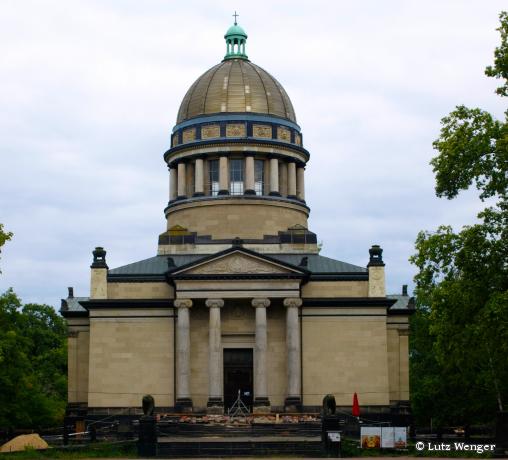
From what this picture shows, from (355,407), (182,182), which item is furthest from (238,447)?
(182,182)

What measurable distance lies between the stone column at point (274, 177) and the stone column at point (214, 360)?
10834 mm

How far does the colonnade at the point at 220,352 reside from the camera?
6150 centimetres

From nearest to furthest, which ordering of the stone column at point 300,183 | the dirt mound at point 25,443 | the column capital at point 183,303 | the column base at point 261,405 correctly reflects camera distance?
the dirt mound at point 25,443 → the column base at point 261,405 → the column capital at point 183,303 → the stone column at point 300,183

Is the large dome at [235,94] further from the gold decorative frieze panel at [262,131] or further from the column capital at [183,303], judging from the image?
the column capital at [183,303]

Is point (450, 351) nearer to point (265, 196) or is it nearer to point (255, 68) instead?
point (265, 196)

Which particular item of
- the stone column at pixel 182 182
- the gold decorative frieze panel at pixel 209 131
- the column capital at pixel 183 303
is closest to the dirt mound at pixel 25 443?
the column capital at pixel 183 303

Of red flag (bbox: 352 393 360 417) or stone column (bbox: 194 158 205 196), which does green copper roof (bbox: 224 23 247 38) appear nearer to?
stone column (bbox: 194 158 205 196)

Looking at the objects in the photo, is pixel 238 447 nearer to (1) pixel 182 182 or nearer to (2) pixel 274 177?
(2) pixel 274 177

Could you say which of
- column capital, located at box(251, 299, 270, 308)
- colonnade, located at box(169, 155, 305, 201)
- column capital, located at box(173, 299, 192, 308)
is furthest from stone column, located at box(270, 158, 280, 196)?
column capital, located at box(173, 299, 192, 308)

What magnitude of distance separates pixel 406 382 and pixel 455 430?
11.9m

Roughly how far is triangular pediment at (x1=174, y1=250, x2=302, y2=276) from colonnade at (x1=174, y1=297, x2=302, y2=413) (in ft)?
5.01

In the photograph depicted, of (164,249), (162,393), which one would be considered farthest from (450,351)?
(164,249)

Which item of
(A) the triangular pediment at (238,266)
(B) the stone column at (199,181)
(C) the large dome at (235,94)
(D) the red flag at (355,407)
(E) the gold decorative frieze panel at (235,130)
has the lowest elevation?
(D) the red flag at (355,407)

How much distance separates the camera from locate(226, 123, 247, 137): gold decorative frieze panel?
70.7 metres
